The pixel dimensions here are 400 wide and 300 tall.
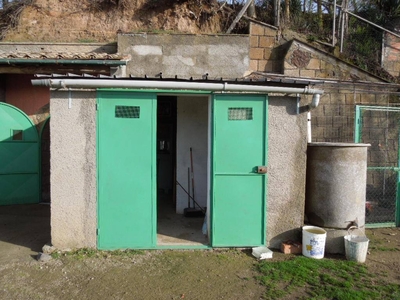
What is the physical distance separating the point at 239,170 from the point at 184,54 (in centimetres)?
455

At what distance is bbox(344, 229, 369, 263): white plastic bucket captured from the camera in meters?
5.06

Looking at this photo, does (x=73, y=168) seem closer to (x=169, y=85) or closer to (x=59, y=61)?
(x=169, y=85)

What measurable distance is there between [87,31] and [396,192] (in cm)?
961

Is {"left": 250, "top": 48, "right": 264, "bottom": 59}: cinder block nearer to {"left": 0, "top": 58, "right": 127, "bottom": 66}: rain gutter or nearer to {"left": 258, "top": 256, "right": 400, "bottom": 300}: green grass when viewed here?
{"left": 0, "top": 58, "right": 127, "bottom": 66}: rain gutter

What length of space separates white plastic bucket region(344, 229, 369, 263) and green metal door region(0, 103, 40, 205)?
24.6ft

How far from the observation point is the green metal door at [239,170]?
211 inches

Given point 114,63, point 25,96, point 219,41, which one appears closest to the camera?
point 114,63

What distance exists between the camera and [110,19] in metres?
10.5

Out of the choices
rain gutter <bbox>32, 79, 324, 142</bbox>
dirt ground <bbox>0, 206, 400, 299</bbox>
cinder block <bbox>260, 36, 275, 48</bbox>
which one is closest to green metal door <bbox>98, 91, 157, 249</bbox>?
rain gutter <bbox>32, 79, 324, 142</bbox>

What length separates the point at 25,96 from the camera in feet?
31.1

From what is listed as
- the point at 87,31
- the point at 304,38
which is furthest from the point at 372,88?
the point at 87,31

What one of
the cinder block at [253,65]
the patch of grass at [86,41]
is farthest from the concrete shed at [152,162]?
the patch of grass at [86,41]

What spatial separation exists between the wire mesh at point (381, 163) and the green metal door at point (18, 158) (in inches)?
316

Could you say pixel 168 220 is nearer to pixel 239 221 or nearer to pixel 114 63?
pixel 239 221
